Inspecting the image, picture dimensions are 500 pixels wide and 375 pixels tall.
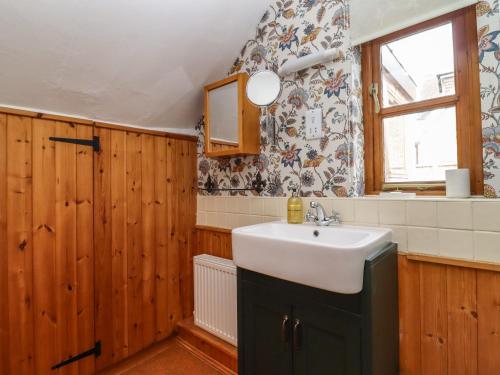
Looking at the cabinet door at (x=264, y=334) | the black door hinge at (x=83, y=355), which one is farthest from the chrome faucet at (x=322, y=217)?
the black door hinge at (x=83, y=355)

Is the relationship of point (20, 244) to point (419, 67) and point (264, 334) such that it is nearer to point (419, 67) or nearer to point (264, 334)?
point (264, 334)

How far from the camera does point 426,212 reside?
1193 millimetres

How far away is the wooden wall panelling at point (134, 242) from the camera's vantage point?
6.13 ft

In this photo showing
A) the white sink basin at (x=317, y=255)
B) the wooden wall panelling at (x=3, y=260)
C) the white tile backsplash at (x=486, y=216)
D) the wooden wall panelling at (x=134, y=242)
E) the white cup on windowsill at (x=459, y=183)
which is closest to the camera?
the white sink basin at (x=317, y=255)

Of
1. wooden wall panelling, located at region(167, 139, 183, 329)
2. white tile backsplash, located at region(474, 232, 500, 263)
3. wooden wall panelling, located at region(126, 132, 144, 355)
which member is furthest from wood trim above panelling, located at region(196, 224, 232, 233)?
white tile backsplash, located at region(474, 232, 500, 263)

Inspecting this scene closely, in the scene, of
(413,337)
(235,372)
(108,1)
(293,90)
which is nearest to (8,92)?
(108,1)

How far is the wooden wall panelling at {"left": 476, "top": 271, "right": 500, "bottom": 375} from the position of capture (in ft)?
3.51

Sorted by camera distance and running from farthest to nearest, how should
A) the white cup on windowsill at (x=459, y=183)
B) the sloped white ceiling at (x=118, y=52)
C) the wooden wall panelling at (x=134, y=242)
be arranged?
the wooden wall panelling at (x=134, y=242) < the sloped white ceiling at (x=118, y=52) < the white cup on windowsill at (x=459, y=183)

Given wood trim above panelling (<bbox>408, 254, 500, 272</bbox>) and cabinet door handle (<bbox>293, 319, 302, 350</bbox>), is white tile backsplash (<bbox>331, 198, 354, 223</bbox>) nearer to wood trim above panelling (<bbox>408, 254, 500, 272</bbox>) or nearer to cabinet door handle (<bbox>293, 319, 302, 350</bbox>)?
wood trim above panelling (<bbox>408, 254, 500, 272</bbox>)

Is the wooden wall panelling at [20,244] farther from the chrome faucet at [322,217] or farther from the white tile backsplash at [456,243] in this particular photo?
the white tile backsplash at [456,243]

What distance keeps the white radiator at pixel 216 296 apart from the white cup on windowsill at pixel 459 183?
1234 mm

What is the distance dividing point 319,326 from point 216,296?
93 centimetres

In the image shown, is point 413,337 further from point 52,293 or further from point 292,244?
point 52,293

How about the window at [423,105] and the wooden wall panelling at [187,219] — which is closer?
the window at [423,105]
